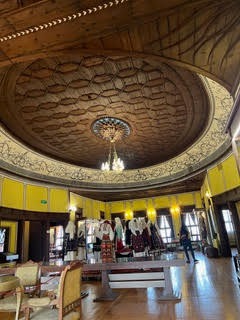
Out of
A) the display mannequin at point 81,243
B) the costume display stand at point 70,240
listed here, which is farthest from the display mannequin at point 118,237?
the costume display stand at point 70,240

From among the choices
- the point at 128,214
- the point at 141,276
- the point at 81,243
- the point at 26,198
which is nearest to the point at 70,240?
the point at 81,243

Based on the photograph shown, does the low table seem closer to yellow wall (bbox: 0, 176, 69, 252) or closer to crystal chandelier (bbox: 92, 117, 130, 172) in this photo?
crystal chandelier (bbox: 92, 117, 130, 172)

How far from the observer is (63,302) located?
2311 millimetres

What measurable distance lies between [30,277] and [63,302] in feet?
6.36

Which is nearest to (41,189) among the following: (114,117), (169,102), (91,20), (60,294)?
(114,117)

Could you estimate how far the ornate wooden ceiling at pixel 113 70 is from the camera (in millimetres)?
2188

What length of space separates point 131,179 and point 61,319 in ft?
31.1

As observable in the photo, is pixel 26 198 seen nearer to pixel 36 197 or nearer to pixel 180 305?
pixel 36 197

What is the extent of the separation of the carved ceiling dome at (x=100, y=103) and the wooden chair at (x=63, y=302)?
11.6 feet

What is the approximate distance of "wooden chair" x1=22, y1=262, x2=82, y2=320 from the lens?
2.27 m

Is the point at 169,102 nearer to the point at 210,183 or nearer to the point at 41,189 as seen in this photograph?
the point at 210,183

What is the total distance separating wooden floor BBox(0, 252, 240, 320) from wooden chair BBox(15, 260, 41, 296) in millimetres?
458

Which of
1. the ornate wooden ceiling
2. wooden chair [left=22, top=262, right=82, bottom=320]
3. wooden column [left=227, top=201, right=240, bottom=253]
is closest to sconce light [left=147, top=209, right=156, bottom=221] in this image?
the ornate wooden ceiling

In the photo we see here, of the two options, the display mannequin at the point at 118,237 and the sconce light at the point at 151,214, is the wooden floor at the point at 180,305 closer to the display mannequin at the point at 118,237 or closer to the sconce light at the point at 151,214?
the display mannequin at the point at 118,237
